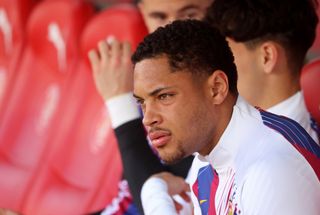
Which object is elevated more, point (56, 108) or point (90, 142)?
point (56, 108)

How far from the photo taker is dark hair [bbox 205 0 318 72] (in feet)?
4.50

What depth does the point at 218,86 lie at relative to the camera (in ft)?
3.13

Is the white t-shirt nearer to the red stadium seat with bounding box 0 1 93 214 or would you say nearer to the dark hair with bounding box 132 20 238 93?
the dark hair with bounding box 132 20 238 93

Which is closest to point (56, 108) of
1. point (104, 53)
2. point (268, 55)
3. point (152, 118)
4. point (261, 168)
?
point (104, 53)

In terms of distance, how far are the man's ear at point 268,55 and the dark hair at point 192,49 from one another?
1.20ft

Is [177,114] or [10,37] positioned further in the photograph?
[10,37]

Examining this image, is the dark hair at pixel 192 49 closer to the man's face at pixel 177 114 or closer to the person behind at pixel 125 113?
Answer: the man's face at pixel 177 114

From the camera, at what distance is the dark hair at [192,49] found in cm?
95

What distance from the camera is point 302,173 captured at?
Answer: 87 cm

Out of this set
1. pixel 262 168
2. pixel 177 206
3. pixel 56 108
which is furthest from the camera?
pixel 56 108

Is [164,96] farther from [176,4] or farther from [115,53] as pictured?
[176,4]

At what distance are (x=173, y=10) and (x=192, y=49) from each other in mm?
701

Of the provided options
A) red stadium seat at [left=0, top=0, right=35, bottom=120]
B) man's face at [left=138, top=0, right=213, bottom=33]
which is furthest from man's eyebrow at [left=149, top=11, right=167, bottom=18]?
red stadium seat at [left=0, top=0, right=35, bottom=120]

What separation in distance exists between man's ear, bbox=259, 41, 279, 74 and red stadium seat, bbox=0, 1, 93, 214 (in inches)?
48.4
